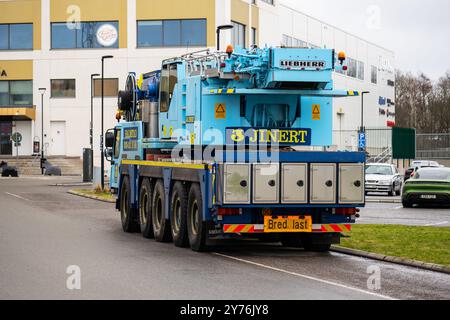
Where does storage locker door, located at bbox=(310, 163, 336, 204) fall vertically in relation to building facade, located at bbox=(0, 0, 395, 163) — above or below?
below

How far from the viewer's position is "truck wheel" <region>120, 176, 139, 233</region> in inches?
854

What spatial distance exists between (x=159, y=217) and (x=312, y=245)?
344 cm

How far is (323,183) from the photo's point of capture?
16.3 metres

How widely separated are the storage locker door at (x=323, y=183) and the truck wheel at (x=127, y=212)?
639 cm

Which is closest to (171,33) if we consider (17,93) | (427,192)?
(17,93)

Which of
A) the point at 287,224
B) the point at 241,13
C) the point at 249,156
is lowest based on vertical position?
the point at 287,224

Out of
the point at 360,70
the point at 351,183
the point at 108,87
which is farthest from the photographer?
the point at 360,70

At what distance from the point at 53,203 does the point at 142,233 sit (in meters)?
13.6

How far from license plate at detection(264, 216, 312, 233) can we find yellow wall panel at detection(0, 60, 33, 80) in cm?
6131

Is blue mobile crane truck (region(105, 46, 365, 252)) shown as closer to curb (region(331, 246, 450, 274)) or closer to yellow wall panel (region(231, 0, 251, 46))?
curb (region(331, 246, 450, 274))

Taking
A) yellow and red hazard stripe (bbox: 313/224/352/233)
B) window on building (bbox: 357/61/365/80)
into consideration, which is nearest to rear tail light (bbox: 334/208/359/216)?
yellow and red hazard stripe (bbox: 313/224/352/233)

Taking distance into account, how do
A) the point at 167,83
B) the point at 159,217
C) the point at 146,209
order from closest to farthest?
the point at 159,217, the point at 167,83, the point at 146,209

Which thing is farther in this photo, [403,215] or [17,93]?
[17,93]

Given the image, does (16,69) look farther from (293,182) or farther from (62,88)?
(293,182)
